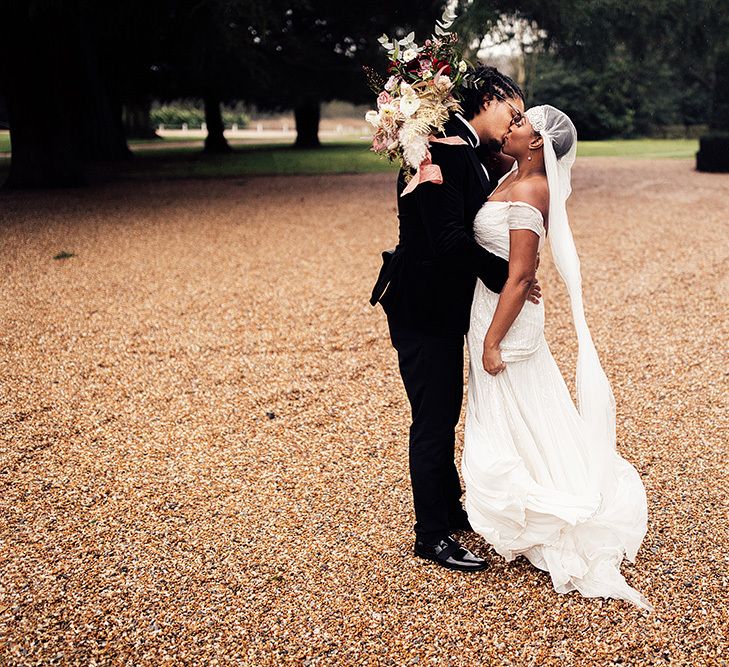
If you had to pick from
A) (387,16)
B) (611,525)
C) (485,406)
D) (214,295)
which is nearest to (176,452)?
(485,406)

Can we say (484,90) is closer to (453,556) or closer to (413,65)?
(413,65)

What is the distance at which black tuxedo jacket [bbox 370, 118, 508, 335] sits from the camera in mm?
2445

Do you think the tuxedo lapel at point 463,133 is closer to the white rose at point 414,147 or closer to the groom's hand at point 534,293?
the white rose at point 414,147

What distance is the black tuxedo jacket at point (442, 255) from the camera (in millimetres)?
2445

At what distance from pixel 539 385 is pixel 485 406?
230 millimetres

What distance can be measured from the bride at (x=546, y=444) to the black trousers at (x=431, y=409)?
0.33 feet

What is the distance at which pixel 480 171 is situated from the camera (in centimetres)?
257

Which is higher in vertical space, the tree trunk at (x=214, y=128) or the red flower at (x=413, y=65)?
the red flower at (x=413, y=65)

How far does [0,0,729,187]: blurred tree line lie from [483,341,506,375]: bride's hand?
9.69m

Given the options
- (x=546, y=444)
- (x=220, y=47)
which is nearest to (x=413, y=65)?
(x=546, y=444)

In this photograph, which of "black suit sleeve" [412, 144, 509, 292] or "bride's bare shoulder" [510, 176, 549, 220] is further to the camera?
"bride's bare shoulder" [510, 176, 549, 220]

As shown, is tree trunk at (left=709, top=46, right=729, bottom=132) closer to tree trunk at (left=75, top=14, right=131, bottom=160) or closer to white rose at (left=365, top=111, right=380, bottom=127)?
tree trunk at (left=75, top=14, right=131, bottom=160)

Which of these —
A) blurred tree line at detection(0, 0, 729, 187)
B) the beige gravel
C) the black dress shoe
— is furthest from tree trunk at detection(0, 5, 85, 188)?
the black dress shoe

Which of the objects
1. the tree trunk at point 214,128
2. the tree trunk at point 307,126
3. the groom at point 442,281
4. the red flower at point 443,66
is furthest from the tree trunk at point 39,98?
the tree trunk at point 307,126
